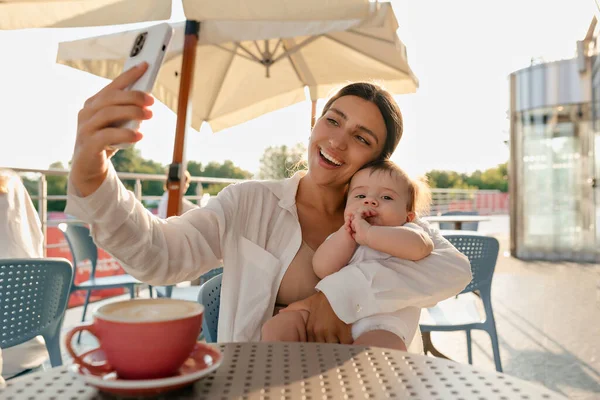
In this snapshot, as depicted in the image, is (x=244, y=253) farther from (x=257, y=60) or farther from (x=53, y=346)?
(x=257, y=60)

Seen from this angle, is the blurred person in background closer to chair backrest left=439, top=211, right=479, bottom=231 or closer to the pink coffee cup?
the pink coffee cup

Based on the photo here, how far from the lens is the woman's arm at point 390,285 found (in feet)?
4.17

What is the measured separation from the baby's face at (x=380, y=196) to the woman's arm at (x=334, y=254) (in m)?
0.12

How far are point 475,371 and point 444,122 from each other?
32.9 metres

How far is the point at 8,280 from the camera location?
66.0 inches

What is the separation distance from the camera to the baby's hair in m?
1.68

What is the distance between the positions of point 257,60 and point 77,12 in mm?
1847

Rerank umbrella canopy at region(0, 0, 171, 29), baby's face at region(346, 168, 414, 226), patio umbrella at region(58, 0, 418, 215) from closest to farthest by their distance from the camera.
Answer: baby's face at region(346, 168, 414, 226) < umbrella canopy at region(0, 0, 171, 29) < patio umbrella at region(58, 0, 418, 215)

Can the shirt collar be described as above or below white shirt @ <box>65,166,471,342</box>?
above

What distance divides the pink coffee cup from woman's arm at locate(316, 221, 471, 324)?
25.3 inches

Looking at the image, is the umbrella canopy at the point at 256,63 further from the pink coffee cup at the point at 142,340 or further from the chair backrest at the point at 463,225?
the pink coffee cup at the point at 142,340

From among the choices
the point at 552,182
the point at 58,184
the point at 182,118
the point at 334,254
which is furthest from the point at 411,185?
the point at 552,182

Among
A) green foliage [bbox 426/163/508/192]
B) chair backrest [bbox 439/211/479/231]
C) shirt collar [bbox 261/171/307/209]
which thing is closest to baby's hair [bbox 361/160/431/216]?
shirt collar [bbox 261/171/307/209]

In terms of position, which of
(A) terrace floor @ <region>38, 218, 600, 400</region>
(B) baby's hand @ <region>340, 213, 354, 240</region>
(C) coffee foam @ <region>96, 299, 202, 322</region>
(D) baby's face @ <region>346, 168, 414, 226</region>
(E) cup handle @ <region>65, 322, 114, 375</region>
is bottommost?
(A) terrace floor @ <region>38, 218, 600, 400</region>
